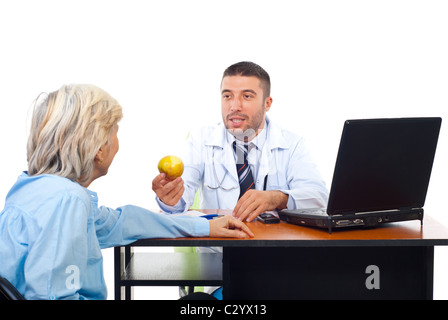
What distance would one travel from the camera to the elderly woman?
181 cm

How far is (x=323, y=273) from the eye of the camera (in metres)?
2.47

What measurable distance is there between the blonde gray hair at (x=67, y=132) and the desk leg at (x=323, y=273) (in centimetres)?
79

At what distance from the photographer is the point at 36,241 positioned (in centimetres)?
180

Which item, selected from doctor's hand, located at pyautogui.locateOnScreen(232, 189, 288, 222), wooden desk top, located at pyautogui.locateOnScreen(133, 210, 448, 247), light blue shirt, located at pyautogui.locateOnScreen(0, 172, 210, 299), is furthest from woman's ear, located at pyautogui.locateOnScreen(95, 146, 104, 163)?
doctor's hand, located at pyautogui.locateOnScreen(232, 189, 288, 222)

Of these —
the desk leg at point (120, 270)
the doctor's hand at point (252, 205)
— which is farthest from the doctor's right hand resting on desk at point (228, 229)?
the desk leg at point (120, 270)

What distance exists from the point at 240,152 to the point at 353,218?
137cm

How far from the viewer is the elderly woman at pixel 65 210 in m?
1.81

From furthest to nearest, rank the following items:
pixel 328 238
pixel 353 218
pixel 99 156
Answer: pixel 353 218
pixel 328 238
pixel 99 156

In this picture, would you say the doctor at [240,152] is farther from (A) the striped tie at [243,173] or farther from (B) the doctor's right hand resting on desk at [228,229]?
(B) the doctor's right hand resting on desk at [228,229]

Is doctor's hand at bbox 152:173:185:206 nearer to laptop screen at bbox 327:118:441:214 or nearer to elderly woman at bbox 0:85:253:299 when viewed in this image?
elderly woman at bbox 0:85:253:299

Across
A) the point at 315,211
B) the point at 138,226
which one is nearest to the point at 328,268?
the point at 315,211

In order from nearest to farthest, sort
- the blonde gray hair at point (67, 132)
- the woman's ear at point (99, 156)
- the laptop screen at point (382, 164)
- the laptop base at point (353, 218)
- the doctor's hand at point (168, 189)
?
the blonde gray hair at point (67, 132), the woman's ear at point (99, 156), the laptop screen at point (382, 164), the laptop base at point (353, 218), the doctor's hand at point (168, 189)

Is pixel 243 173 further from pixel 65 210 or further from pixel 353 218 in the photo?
pixel 65 210

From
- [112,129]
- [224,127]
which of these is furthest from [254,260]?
[224,127]
